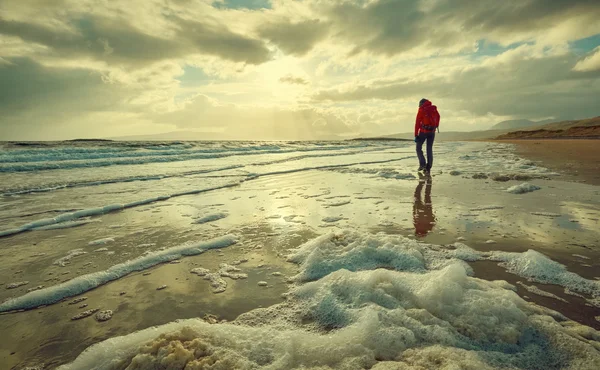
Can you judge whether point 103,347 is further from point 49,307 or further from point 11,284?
point 11,284

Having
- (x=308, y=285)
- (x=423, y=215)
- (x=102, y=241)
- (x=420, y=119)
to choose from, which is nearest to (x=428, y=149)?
(x=420, y=119)

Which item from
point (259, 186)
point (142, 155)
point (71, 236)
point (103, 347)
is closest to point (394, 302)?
point (103, 347)

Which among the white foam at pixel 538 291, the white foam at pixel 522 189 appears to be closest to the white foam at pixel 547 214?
the white foam at pixel 522 189

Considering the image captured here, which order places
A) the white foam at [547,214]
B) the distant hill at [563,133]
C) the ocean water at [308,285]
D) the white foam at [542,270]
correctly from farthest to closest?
the distant hill at [563,133] < the white foam at [547,214] < the white foam at [542,270] < the ocean water at [308,285]

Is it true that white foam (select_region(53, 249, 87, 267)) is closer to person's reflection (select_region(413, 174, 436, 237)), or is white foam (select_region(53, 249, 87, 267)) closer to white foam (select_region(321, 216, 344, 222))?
white foam (select_region(321, 216, 344, 222))

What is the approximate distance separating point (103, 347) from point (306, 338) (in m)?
1.39

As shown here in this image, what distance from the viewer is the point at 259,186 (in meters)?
8.52

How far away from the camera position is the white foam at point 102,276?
264 cm

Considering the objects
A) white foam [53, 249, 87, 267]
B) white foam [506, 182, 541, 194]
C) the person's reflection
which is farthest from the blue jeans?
white foam [53, 249, 87, 267]

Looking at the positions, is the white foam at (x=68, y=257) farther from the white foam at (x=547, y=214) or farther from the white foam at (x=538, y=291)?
the white foam at (x=547, y=214)

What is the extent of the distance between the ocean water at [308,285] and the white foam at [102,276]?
0.02m

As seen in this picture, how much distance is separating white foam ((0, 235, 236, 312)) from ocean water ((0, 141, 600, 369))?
2 cm

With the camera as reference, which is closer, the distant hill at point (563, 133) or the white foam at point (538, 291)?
the white foam at point (538, 291)

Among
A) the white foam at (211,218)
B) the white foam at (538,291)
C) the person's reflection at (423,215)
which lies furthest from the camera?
the white foam at (211,218)
